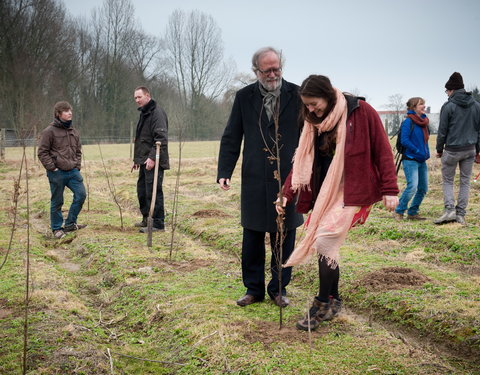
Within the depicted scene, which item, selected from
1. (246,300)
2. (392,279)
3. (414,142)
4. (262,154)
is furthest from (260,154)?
(414,142)

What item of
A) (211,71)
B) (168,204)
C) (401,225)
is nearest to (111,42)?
(211,71)

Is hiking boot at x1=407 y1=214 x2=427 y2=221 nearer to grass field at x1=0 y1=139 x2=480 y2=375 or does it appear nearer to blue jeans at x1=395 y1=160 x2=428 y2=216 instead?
blue jeans at x1=395 y1=160 x2=428 y2=216

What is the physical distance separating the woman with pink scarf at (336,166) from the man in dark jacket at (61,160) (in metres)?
5.21

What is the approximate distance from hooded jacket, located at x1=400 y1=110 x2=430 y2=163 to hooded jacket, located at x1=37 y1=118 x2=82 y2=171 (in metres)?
5.69

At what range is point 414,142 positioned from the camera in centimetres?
802

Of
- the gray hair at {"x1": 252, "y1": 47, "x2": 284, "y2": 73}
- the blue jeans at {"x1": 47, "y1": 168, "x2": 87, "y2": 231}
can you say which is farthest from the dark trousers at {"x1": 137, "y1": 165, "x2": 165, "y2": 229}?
the gray hair at {"x1": 252, "y1": 47, "x2": 284, "y2": 73}

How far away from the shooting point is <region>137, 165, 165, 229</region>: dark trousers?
761 centimetres

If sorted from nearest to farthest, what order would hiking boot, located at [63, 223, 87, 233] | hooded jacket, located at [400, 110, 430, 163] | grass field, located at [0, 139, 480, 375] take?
grass field, located at [0, 139, 480, 375] < hooded jacket, located at [400, 110, 430, 163] < hiking boot, located at [63, 223, 87, 233]

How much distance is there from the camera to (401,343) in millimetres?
3451

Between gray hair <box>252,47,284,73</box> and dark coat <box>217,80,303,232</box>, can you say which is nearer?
gray hair <box>252,47,284,73</box>

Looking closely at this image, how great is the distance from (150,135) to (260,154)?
12.7 ft

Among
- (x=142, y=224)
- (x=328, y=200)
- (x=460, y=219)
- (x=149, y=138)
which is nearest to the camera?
(x=328, y=200)

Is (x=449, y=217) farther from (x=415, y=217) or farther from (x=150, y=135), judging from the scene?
(x=150, y=135)

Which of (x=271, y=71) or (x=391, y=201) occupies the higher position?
(x=271, y=71)
